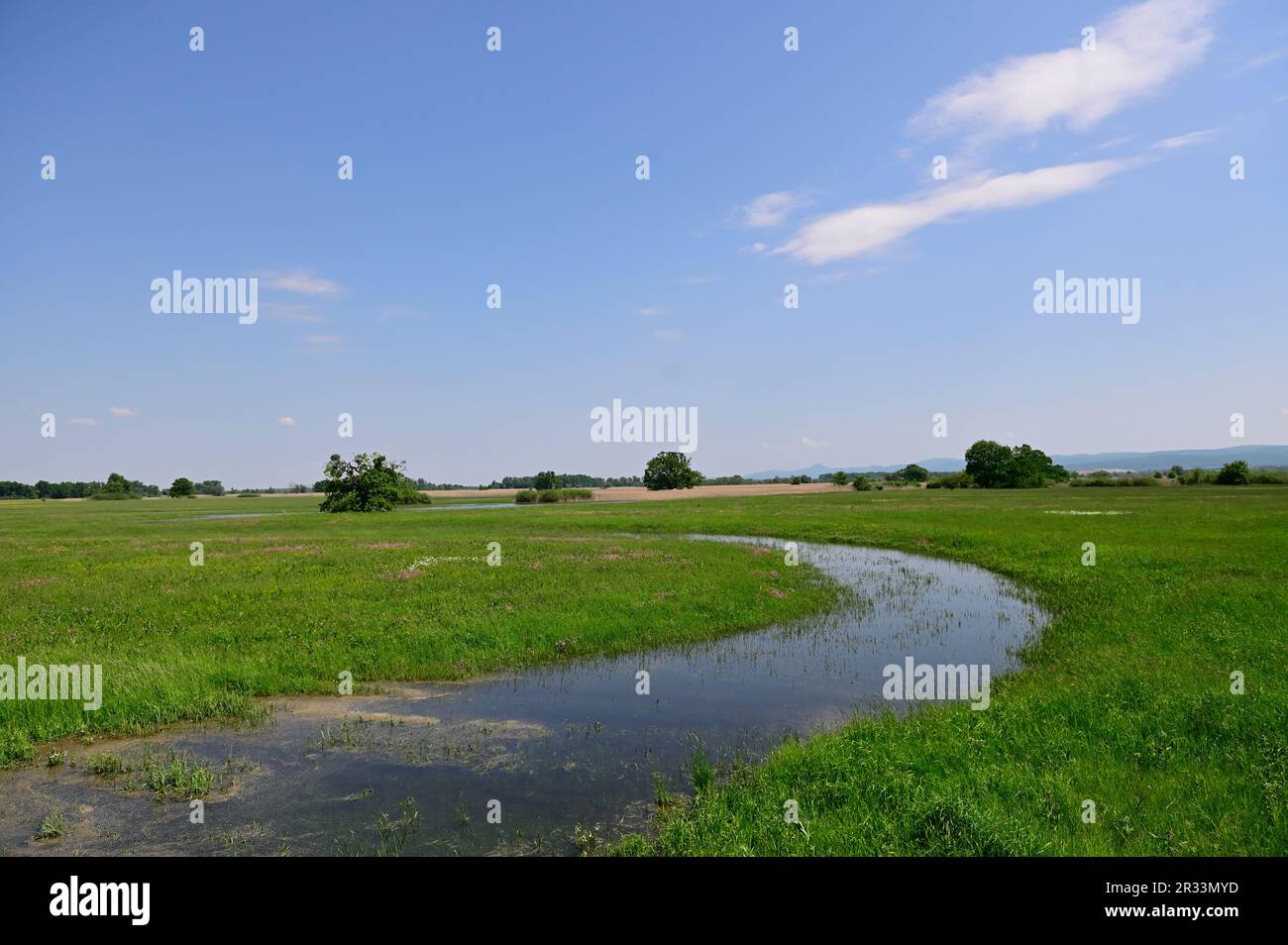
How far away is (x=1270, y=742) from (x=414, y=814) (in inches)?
505

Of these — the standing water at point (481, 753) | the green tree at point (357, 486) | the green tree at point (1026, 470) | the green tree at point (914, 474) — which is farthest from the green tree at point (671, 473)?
the standing water at point (481, 753)

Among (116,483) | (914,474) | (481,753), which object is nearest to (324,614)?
(481,753)

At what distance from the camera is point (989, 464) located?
155750 mm

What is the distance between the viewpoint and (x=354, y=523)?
65.9 meters

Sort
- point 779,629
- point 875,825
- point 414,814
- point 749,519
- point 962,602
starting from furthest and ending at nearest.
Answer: point 749,519 < point 962,602 < point 779,629 < point 414,814 < point 875,825

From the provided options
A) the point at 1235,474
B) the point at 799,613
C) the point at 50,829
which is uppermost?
the point at 1235,474

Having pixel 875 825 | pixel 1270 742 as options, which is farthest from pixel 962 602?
pixel 875 825

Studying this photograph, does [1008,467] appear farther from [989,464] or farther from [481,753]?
[481,753]

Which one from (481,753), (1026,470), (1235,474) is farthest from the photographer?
(1026,470)

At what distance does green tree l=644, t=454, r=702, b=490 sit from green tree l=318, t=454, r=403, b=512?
327ft

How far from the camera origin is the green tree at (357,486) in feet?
291

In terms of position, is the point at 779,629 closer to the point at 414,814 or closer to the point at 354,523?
the point at 414,814

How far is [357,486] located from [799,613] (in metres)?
81.1
